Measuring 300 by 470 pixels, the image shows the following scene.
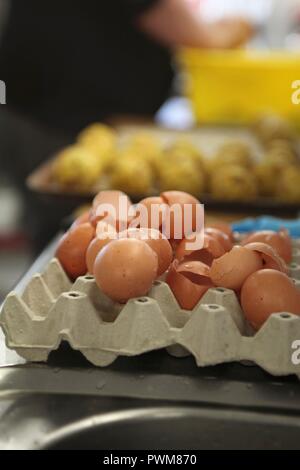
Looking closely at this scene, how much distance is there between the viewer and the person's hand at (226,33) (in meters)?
2.73

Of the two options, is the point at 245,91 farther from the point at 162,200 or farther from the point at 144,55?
the point at 162,200

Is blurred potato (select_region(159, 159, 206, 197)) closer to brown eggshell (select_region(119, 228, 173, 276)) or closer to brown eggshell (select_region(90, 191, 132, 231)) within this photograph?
brown eggshell (select_region(90, 191, 132, 231))

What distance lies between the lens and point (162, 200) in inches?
39.8

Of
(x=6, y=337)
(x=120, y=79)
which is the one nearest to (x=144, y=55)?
(x=120, y=79)

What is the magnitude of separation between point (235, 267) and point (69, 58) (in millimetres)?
1876

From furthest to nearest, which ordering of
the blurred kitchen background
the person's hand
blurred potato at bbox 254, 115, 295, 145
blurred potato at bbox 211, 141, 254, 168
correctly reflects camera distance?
the blurred kitchen background
the person's hand
blurred potato at bbox 254, 115, 295, 145
blurred potato at bbox 211, 141, 254, 168

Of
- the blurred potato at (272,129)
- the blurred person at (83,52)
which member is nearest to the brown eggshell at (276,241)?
the blurred potato at (272,129)

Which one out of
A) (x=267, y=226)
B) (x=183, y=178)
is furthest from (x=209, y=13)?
(x=267, y=226)

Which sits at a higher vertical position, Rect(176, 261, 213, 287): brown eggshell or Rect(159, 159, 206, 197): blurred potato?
Rect(176, 261, 213, 287): brown eggshell

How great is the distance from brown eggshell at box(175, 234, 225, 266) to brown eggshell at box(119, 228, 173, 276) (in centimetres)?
2

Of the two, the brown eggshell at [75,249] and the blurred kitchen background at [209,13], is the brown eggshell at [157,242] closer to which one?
the brown eggshell at [75,249]

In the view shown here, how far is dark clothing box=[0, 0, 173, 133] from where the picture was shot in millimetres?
2604

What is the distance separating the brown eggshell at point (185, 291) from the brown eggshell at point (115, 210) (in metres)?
0.10

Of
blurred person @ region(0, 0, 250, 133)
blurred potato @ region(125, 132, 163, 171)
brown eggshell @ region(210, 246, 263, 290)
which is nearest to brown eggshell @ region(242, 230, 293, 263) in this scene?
brown eggshell @ region(210, 246, 263, 290)
